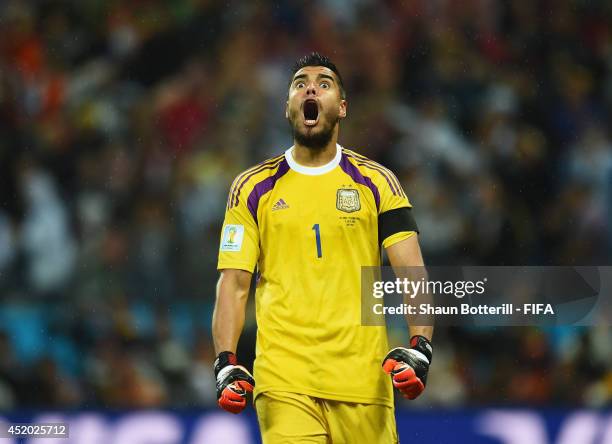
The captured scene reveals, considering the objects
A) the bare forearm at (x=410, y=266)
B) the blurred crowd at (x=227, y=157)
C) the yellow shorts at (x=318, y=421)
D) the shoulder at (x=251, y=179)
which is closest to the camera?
the yellow shorts at (x=318, y=421)

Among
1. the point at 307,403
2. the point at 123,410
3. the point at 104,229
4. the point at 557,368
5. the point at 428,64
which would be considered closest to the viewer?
the point at 307,403

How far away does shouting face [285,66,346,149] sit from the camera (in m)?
4.53

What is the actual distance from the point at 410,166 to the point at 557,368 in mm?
1867

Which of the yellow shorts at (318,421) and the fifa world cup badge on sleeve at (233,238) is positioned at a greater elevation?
the fifa world cup badge on sleeve at (233,238)

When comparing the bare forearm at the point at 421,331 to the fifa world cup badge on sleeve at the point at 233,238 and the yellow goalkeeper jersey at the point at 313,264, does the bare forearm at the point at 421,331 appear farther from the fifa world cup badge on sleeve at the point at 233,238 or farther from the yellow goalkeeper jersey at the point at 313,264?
the fifa world cup badge on sleeve at the point at 233,238

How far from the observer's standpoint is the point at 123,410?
6.49 m

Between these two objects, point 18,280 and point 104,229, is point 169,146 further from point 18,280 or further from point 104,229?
point 18,280

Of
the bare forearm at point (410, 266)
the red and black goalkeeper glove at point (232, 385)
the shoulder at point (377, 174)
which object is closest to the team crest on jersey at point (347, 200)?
the shoulder at point (377, 174)

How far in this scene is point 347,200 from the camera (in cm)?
448

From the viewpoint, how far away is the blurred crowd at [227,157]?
754cm

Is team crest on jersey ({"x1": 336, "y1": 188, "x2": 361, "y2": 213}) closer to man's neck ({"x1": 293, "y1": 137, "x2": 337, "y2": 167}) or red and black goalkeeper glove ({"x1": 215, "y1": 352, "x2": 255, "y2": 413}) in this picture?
man's neck ({"x1": 293, "y1": 137, "x2": 337, "y2": 167})

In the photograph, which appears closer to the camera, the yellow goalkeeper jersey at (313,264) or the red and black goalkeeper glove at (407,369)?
the red and black goalkeeper glove at (407,369)

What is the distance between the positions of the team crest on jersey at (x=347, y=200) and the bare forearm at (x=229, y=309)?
1.56 feet

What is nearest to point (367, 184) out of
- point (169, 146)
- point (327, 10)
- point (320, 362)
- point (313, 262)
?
point (313, 262)
